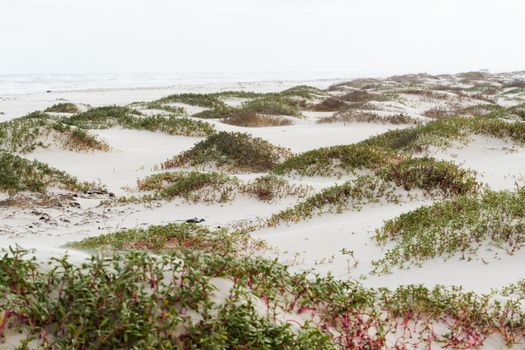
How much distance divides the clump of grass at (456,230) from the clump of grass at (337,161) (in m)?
5.33

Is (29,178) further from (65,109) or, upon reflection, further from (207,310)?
(65,109)

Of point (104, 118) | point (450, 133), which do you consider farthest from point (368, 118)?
point (104, 118)

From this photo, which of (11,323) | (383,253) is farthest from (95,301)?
(383,253)

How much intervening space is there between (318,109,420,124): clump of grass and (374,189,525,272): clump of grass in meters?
16.6

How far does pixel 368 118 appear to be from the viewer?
25.0 metres

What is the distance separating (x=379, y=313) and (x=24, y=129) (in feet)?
53.6

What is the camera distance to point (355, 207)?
34.0ft

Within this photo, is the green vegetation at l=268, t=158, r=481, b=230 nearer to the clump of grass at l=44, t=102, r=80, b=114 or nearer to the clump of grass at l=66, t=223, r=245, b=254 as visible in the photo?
the clump of grass at l=66, t=223, r=245, b=254

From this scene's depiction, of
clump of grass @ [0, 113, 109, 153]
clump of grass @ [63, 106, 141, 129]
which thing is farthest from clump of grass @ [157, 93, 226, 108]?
clump of grass @ [0, 113, 109, 153]

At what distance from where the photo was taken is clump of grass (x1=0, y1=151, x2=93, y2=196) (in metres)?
12.1

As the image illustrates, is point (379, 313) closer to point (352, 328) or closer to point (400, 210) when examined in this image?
point (352, 328)

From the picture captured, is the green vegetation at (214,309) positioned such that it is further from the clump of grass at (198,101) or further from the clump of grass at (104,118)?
the clump of grass at (198,101)

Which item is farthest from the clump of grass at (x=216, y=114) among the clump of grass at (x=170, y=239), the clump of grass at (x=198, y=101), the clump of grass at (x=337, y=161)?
the clump of grass at (x=170, y=239)

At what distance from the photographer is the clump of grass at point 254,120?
2558 cm
